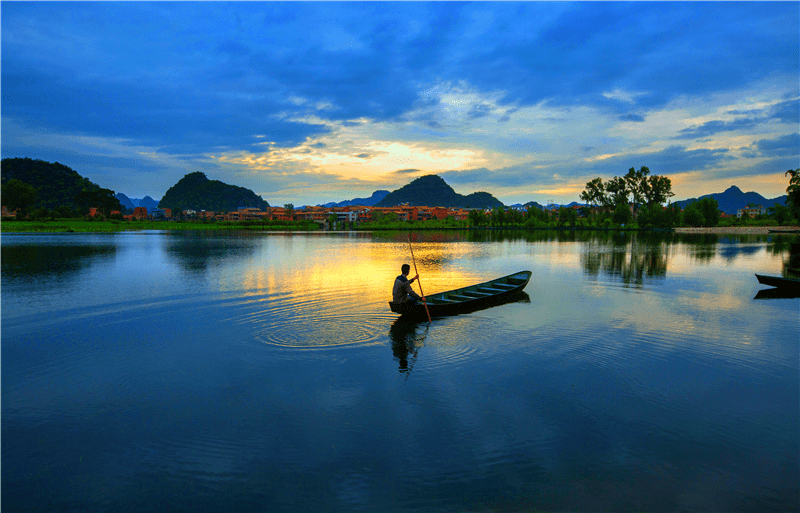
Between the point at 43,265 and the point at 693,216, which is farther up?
the point at 693,216

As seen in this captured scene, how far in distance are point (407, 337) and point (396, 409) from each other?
5.51 meters

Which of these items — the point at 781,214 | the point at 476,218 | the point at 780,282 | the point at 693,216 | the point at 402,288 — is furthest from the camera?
the point at 476,218

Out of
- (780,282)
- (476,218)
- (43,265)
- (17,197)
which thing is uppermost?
(17,197)

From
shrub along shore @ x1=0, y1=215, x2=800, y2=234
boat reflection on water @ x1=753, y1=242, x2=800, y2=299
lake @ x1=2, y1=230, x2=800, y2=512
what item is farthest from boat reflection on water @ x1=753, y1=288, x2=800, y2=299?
shrub along shore @ x1=0, y1=215, x2=800, y2=234

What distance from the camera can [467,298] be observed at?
18766mm

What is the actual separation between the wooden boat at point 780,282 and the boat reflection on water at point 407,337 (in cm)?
1920

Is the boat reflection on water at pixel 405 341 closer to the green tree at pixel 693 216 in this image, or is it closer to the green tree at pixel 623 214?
the green tree at pixel 623 214

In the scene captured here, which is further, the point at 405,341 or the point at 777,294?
the point at 777,294

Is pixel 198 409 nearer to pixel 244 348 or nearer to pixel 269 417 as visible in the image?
pixel 269 417

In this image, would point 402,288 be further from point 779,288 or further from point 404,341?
point 779,288

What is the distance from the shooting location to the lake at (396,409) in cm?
662

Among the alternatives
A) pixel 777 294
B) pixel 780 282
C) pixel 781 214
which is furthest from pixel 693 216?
pixel 777 294

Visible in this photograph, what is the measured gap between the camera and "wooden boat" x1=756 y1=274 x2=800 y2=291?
2383 centimetres

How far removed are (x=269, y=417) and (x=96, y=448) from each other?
3165 millimetres
